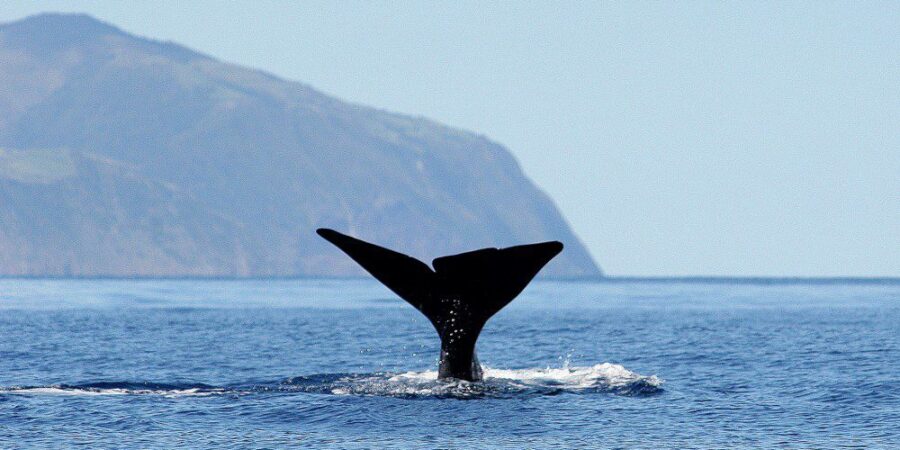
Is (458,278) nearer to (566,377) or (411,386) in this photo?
(411,386)

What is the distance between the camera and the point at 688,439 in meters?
16.2

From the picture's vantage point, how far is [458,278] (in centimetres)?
1808

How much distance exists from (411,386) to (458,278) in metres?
3.36

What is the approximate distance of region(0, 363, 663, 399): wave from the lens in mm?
19938

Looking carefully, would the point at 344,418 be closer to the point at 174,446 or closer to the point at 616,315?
the point at 174,446

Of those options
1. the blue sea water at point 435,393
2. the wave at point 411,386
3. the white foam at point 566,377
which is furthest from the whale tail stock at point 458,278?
the white foam at point 566,377

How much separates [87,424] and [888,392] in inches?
496

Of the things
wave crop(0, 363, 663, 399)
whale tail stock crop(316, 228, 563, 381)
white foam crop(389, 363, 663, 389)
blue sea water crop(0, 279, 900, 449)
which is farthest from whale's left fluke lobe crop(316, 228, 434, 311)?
white foam crop(389, 363, 663, 389)

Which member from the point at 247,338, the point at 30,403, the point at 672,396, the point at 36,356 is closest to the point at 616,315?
the point at 247,338

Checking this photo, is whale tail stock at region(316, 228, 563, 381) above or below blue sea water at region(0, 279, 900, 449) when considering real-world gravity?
above

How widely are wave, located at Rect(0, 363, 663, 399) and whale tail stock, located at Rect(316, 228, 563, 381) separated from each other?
1.54 metres

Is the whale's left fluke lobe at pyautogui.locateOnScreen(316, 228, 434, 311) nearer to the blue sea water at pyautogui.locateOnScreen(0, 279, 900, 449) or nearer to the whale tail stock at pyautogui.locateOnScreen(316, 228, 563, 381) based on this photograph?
the whale tail stock at pyautogui.locateOnScreen(316, 228, 563, 381)

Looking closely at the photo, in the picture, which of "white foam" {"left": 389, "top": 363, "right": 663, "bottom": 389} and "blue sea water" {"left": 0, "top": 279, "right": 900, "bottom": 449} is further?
"white foam" {"left": 389, "top": 363, "right": 663, "bottom": 389}

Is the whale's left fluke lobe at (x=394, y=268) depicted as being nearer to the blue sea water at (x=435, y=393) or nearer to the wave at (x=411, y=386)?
the blue sea water at (x=435, y=393)
